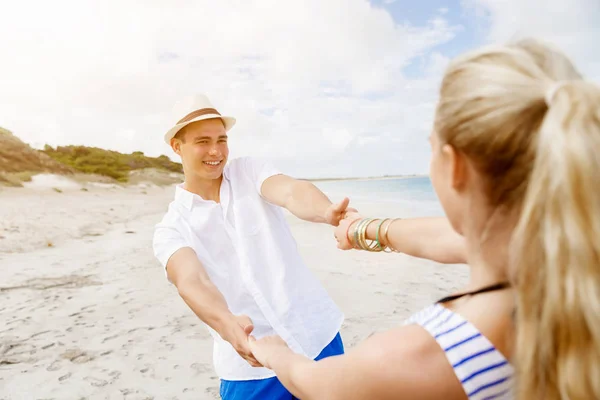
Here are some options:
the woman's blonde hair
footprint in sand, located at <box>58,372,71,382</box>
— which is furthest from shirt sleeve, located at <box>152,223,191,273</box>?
footprint in sand, located at <box>58,372,71,382</box>

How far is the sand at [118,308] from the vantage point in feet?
14.1

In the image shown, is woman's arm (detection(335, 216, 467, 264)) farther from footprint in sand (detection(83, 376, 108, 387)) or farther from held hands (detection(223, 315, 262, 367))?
footprint in sand (detection(83, 376, 108, 387))

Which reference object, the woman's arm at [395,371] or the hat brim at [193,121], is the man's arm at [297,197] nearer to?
the hat brim at [193,121]

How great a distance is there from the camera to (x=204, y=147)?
9.07 feet

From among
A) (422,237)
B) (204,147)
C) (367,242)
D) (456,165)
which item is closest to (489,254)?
(456,165)

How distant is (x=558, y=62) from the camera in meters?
1.03

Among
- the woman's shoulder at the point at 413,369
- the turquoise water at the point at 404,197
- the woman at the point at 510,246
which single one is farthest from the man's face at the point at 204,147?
the turquoise water at the point at 404,197

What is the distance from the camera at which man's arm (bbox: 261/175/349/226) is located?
2512mm

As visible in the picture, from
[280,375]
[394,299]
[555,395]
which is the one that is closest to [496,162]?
[555,395]

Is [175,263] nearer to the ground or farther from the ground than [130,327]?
farther from the ground

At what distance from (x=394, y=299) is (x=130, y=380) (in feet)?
12.1

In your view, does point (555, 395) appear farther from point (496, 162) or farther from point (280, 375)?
point (280, 375)

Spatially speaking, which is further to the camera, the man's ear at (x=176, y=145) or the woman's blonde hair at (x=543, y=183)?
the man's ear at (x=176, y=145)

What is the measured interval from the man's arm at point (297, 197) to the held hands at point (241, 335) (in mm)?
645
